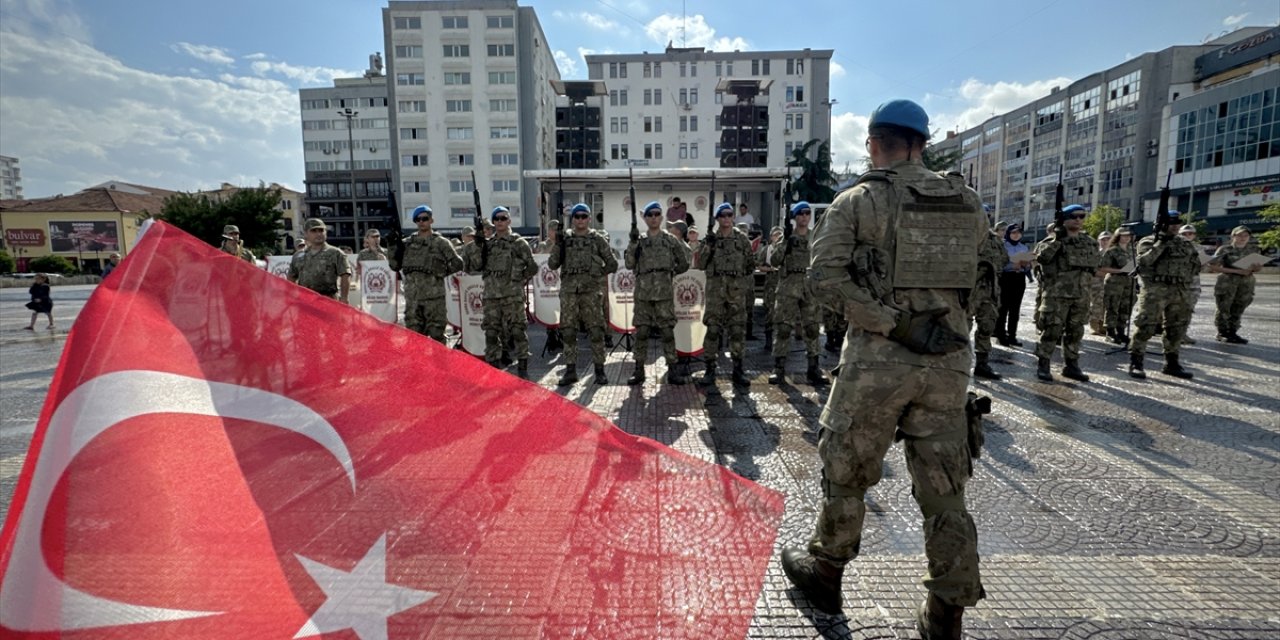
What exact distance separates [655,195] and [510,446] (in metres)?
11.0

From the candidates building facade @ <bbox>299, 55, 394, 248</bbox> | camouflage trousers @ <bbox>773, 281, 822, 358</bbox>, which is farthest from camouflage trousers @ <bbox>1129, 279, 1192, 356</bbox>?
building facade @ <bbox>299, 55, 394, 248</bbox>

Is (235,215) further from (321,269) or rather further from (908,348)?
(908,348)

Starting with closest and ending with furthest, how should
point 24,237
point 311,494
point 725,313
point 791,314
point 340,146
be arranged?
point 311,494
point 791,314
point 725,313
point 24,237
point 340,146

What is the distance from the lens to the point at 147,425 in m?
1.47

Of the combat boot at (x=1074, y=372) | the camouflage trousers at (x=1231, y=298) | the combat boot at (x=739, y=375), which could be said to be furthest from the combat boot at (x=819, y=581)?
the camouflage trousers at (x=1231, y=298)

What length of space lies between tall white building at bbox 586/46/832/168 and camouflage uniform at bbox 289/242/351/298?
59.1 meters

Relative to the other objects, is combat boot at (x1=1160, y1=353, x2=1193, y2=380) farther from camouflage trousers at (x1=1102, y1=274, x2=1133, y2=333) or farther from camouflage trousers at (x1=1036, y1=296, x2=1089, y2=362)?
camouflage trousers at (x1=1102, y1=274, x2=1133, y2=333)

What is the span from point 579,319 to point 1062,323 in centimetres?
575

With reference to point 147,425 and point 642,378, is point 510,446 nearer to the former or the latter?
point 147,425

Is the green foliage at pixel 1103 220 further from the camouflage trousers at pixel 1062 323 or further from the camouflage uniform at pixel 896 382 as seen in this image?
the camouflage uniform at pixel 896 382

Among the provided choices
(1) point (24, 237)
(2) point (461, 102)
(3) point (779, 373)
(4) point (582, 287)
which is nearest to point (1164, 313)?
(3) point (779, 373)

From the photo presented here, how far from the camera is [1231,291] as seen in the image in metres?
9.70

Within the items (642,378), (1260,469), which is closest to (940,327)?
(1260,469)

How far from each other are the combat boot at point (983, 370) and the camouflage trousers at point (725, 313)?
2953 mm
